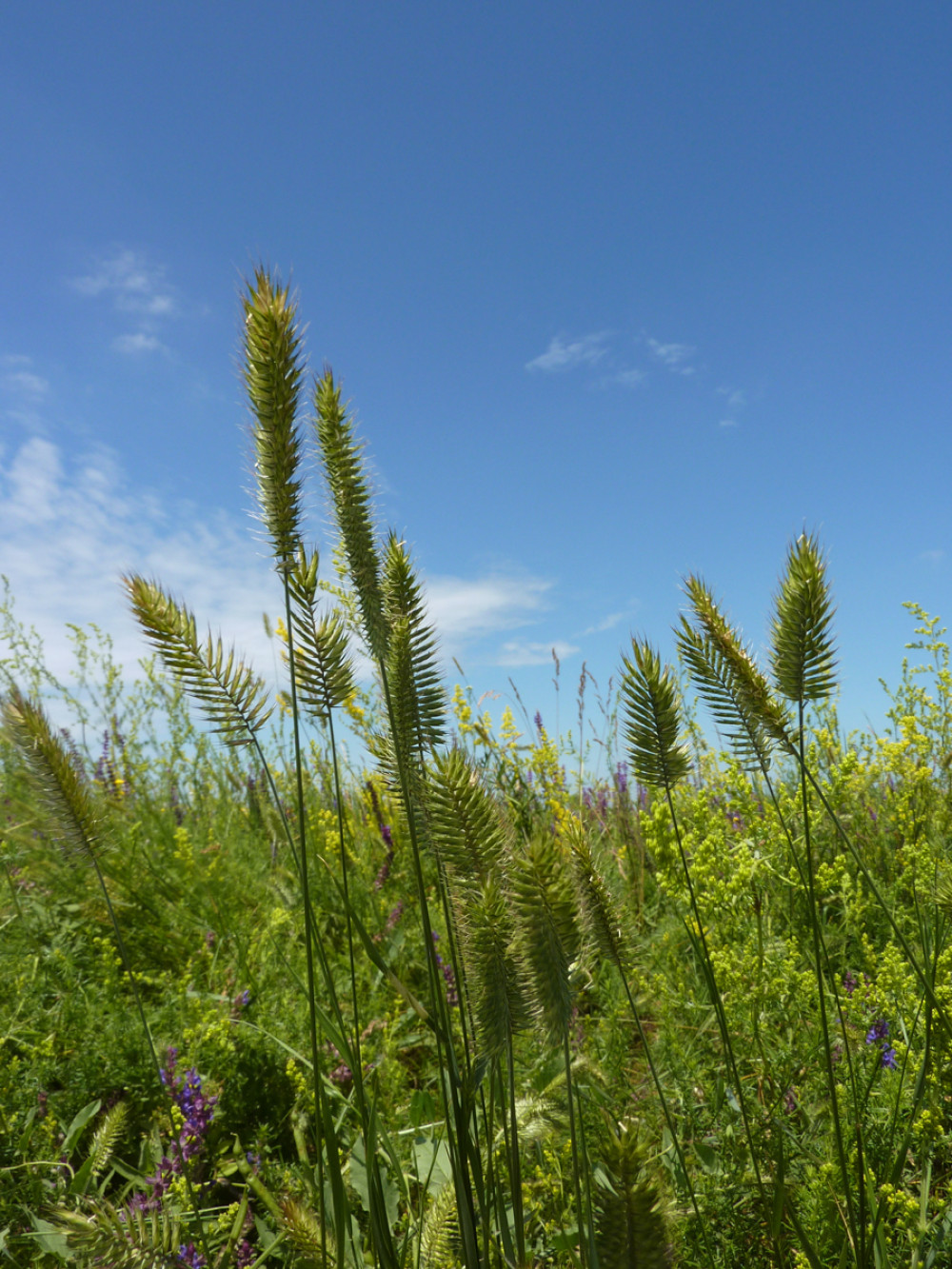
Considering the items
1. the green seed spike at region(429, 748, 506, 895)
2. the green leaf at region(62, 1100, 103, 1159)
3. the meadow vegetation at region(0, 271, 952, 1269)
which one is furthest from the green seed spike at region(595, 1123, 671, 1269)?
the green leaf at region(62, 1100, 103, 1159)

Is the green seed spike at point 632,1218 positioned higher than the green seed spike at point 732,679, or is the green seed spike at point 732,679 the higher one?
the green seed spike at point 732,679

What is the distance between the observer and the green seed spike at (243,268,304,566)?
1.38m

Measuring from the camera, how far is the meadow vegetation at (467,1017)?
131 cm

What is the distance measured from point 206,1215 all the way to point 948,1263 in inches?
72.3

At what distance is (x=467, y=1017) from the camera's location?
2.56 m

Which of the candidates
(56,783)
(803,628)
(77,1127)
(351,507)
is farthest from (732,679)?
(77,1127)

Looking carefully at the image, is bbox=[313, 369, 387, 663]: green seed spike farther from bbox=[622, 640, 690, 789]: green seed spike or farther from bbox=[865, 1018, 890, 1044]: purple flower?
bbox=[865, 1018, 890, 1044]: purple flower

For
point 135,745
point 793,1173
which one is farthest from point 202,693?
point 135,745

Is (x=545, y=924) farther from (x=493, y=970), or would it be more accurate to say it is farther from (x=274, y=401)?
(x=274, y=401)

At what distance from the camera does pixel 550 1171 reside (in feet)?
6.73

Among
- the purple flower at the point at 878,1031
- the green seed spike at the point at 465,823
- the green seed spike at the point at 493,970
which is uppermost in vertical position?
the green seed spike at the point at 465,823

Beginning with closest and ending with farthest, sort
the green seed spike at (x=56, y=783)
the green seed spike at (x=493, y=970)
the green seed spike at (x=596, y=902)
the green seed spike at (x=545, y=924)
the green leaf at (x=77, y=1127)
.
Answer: the green seed spike at (x=545, y=924)
the green seed spike at (x=493, y=970)
the green seed spike at (x=596, y=902)
the green seed spike at (x=56, y=783)
the green leaf at (x=77, y=1127)

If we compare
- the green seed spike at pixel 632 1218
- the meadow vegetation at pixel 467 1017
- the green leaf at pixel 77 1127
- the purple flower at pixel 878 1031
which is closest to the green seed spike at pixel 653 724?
the meadow vegetation at pixel 467 1017

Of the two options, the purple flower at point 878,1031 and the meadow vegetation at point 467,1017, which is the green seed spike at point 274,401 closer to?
the meadow vegetation at point 467,1017
